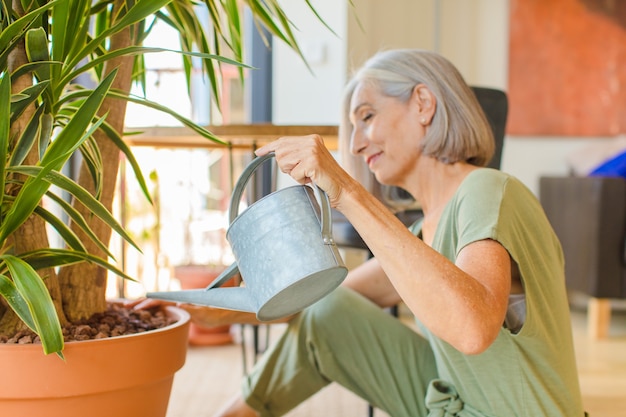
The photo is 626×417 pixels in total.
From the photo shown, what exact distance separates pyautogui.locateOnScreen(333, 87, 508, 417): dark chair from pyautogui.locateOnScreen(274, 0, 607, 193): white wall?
38.3 inches

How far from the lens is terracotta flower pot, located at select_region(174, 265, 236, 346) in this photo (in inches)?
106

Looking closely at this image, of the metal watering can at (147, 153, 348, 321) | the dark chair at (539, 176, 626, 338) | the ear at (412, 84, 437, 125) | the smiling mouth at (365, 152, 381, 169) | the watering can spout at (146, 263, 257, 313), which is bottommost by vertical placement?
the dark chair at (539, 176, 626, 338)

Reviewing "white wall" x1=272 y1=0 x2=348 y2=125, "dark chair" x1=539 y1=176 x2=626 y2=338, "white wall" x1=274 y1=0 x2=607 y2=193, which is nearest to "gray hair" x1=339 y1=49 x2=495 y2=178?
"white wall" x1=274 y1=0 x2=607 y2=193

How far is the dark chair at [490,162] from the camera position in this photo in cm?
165

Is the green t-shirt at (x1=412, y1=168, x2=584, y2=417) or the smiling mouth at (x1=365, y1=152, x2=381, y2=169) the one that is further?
the smiling mouth at (x1=365, y1=152, x2=381, y2=169)

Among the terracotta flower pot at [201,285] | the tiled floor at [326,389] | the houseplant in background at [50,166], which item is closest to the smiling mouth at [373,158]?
the houseplant in background at [50,166]

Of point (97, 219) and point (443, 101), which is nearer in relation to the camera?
point (97, 219)

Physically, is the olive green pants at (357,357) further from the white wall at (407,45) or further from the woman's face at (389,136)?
the white wall at (407,45)

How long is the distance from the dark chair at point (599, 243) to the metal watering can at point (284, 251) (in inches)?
93.5

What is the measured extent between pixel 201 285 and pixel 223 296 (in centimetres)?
174

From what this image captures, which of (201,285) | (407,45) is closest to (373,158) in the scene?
(201,285)

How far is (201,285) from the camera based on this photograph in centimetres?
269

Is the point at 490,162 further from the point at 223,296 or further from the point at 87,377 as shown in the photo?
the point at 87,377

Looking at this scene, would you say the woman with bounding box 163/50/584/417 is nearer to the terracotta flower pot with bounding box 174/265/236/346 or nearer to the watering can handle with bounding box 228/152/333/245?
the watering can handle with bounding box 228/152/333/245
